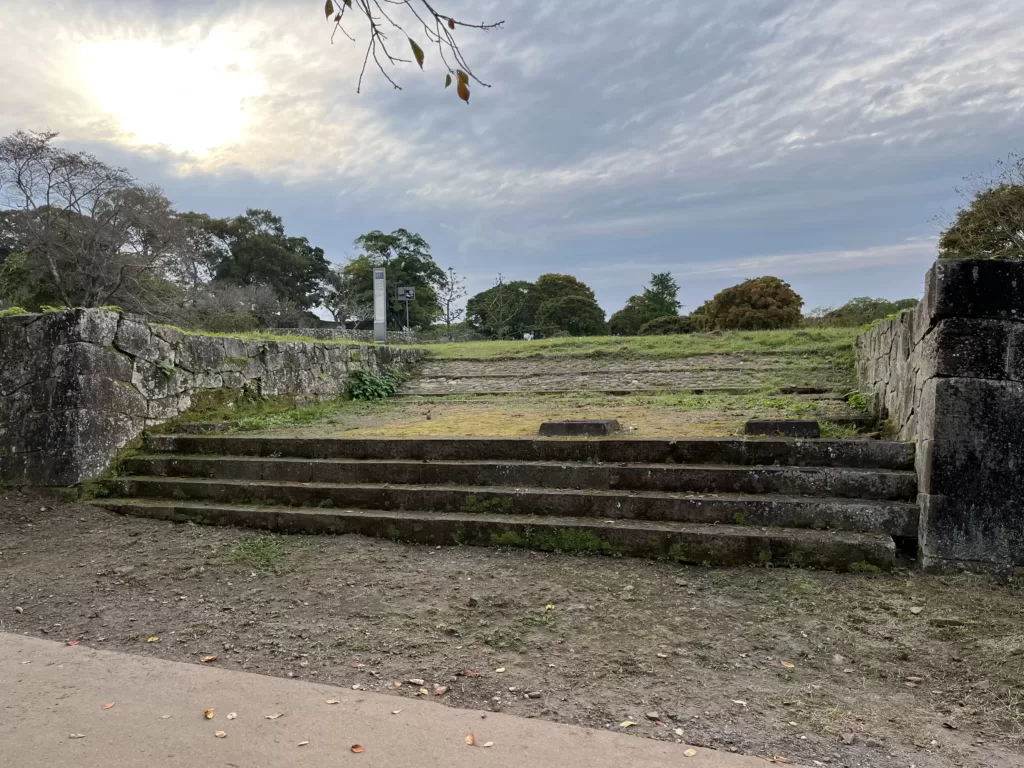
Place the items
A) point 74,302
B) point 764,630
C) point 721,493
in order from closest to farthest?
point 764,630 < point 721,493 < point 74,302

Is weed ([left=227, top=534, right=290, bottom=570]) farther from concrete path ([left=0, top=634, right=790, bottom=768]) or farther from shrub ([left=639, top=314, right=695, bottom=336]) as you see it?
shrub ([left=639, top=314, right=695, bottom=336])

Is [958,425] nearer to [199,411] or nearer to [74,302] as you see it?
[199,411]

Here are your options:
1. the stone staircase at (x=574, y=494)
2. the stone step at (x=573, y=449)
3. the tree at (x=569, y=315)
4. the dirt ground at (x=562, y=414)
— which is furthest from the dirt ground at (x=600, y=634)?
the tree at (x=569, y=315)

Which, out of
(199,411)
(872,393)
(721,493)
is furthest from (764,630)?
(199,411)

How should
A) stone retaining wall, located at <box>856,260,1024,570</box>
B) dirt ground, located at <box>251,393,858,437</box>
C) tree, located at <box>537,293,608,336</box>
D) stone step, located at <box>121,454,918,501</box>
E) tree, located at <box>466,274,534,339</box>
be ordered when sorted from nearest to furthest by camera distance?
stone retaining wall, located at <box>856,260,1024,570</box> → stone step, located at <box>121,454,918,501</box> → dirt ground, located at <box>251,393,858,437</box> → tree, located at <box>466,274,534,339</box> → tree, located at <box>537,293,608,336</box>

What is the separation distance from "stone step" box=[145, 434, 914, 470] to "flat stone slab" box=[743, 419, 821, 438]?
0.39m

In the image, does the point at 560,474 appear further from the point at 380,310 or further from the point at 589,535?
the point at 380,310

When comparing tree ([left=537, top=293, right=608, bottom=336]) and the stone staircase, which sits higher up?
tree ([left=537, top=293, right=608, bottom=336])

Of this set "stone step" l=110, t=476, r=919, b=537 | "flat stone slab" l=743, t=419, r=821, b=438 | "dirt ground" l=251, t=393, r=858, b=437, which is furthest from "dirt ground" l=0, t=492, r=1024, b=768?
"dirt ground" l=251, t=393, r=858, b=437

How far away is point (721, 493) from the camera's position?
3.95 meters

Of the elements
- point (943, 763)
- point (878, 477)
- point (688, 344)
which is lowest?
point (943, 763)

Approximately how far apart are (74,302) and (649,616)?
27.1 metres

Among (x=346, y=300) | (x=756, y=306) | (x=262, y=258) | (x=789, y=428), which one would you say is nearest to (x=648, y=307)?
(x=756, y=306)

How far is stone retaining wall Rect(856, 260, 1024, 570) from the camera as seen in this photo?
322 cm
